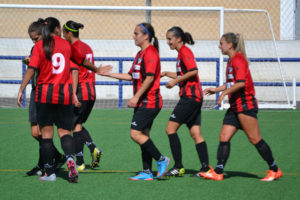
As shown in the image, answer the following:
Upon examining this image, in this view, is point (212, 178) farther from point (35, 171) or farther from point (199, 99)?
point (35, 171)

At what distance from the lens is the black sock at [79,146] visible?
6629 mm

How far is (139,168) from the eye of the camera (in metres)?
6.61

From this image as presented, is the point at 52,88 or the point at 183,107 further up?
the point at 52,88

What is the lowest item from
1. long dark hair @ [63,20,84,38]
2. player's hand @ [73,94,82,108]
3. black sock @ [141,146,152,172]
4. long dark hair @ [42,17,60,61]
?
black sock @ [141,146,152,172]

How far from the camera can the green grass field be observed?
5.18m

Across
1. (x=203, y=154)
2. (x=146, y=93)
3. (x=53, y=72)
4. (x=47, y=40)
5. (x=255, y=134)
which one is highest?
(x=47, y=40)

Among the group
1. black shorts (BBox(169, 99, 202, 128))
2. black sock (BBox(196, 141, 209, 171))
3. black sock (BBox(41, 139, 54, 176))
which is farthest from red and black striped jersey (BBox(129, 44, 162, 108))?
black sock (BBox(41, 139, 54, 176))

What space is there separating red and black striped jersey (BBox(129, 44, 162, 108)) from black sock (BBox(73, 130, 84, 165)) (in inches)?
50.8

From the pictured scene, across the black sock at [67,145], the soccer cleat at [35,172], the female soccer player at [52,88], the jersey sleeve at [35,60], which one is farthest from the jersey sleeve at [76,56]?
the soccer cleat at [35,172]

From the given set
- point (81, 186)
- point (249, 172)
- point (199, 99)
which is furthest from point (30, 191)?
point (249, 172)

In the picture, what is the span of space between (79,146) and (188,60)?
6.06 feet

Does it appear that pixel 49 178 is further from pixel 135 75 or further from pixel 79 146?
pixel 135 75

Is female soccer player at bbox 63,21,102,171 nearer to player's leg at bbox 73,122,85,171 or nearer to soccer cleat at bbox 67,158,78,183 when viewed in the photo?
player's leg at bbox 73,122,85,171

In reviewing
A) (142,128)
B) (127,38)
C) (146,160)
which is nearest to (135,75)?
(142,128)
